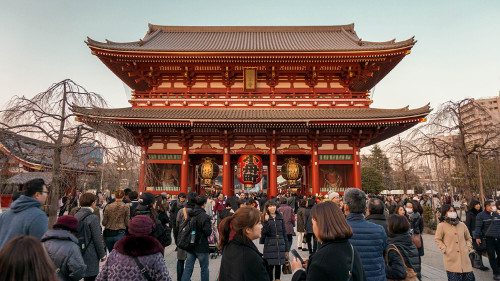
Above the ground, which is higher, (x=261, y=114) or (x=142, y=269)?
(x=261, y=114)

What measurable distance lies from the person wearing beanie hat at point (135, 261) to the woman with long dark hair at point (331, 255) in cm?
131

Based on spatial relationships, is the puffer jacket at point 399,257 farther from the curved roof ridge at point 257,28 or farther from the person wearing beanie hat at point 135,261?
the curved roof ridge at point 257,28

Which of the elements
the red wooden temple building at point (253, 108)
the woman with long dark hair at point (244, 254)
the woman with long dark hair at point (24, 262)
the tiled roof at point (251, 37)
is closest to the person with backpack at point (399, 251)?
the woman with long dark hair at point (244, 254)

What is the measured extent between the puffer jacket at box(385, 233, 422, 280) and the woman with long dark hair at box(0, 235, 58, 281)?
3.33 metres

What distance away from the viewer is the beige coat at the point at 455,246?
482cm

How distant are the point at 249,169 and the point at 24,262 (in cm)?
1491

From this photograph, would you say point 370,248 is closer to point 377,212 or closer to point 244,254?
point 377,212

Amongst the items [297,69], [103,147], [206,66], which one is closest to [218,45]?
[206,66]

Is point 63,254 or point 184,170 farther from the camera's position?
point 184,170

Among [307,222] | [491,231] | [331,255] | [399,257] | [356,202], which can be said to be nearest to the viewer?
[331,255]

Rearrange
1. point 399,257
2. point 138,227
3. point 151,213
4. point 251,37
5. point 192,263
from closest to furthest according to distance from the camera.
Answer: point 138,227 → point 399,257 → point 192,263 → point 151,213 → point 251,37

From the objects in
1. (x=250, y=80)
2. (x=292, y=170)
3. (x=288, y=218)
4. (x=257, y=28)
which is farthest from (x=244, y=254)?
(x=257, y=28)

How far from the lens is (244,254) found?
2.57m

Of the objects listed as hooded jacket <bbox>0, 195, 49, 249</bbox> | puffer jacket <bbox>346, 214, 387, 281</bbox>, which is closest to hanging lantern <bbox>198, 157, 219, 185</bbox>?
hooded jacket <bbox>0, 195, 49, 249</bbox>
